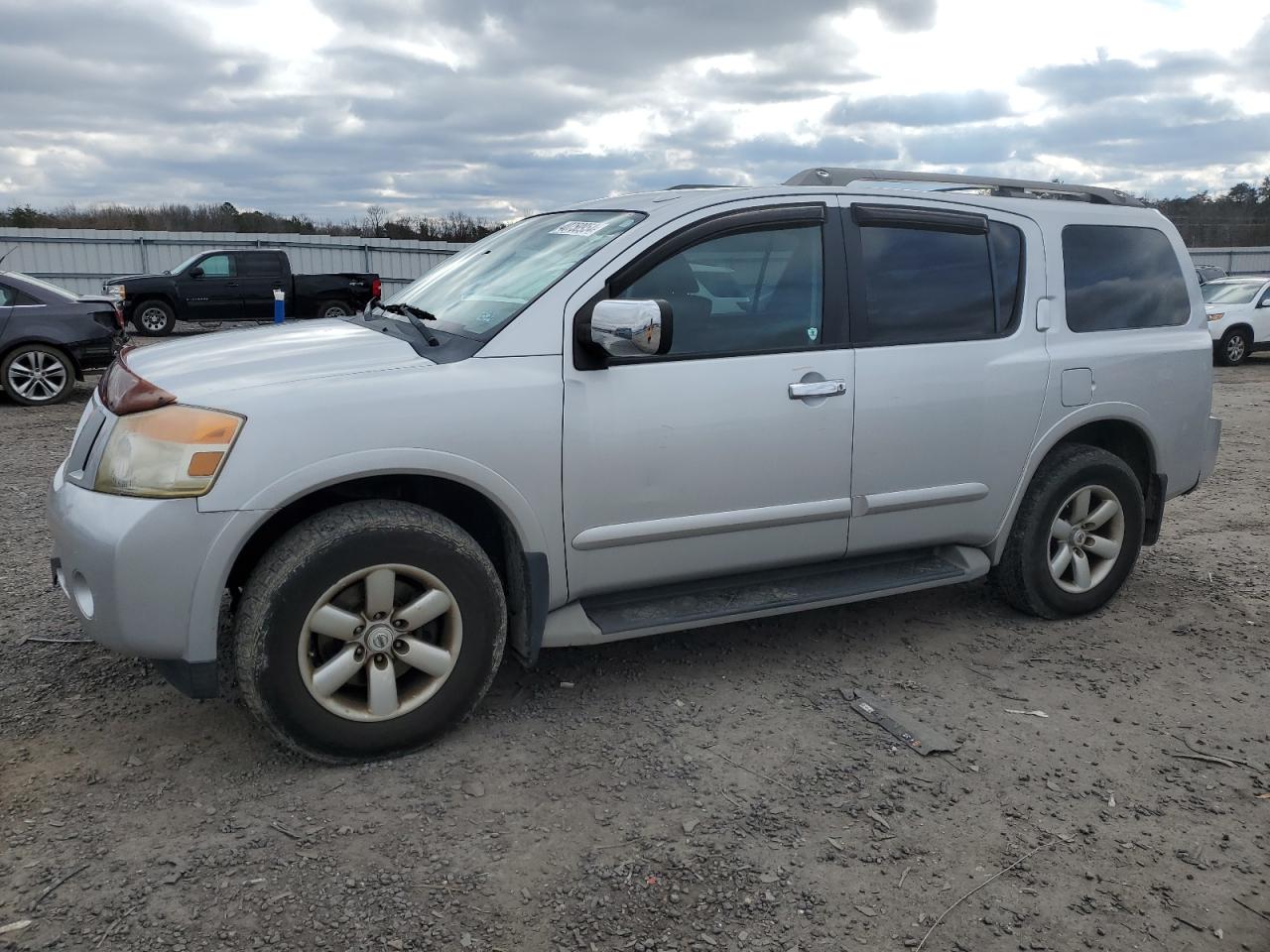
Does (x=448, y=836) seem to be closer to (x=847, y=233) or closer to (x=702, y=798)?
(x=702, y=798)

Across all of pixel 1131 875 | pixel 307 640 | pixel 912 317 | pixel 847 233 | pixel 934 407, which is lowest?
pixel 1131 875

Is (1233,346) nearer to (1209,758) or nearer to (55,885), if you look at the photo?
(1209,758)

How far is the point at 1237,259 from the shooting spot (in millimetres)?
32594

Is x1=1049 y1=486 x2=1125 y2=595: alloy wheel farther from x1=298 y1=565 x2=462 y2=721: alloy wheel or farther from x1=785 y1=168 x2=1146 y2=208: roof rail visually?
x1=298 y1=565 x2=462 y2=721: alloy wheel

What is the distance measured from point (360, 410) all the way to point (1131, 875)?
2505mm

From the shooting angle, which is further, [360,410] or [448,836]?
[360,410]

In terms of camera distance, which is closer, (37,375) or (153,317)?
(37,375)

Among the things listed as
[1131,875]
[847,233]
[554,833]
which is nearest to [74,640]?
[554,833]

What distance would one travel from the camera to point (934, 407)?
13.4ft

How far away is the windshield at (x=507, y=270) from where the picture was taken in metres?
3.63

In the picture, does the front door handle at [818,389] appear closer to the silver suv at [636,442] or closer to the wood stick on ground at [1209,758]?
the silver suv at [636,442]

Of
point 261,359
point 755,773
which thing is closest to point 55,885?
point 261,359

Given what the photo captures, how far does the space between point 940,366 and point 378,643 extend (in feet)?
7.73

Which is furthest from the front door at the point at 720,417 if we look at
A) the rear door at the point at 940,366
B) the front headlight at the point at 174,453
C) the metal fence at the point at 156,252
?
the metal fence at the point at 156,252
